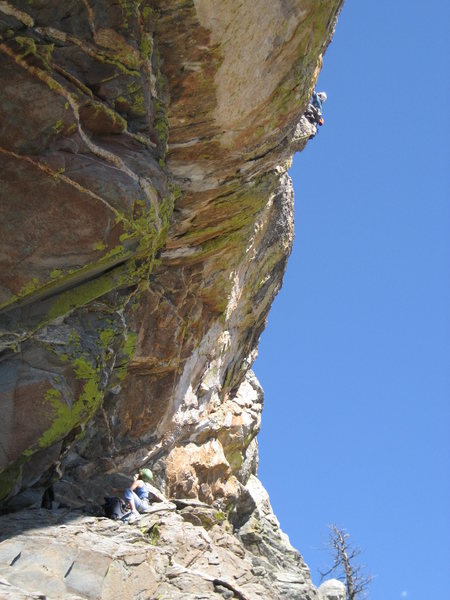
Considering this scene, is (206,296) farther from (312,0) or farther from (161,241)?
(312,0)

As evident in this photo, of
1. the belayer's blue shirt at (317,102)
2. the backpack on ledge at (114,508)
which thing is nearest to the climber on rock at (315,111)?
the belayer's blue shirt at (317,102)

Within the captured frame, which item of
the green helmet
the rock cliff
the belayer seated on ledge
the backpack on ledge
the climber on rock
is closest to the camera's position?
the rock cliff

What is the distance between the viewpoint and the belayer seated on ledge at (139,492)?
18.3m

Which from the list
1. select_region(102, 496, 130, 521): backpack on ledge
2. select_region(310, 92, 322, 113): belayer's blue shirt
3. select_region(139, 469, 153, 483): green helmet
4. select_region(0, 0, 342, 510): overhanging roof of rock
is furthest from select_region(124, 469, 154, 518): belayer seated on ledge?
select_region(310, 92, 322, 113): belayer's blue shirt

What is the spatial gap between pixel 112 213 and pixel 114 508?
751 cm

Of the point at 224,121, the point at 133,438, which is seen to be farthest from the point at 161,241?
the point at 133,438

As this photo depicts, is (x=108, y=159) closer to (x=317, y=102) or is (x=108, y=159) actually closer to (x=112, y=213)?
(x=112, y=213)

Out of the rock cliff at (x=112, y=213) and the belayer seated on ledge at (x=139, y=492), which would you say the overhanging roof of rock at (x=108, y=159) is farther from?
the belayer seated on ledge at (x=139, y=492)

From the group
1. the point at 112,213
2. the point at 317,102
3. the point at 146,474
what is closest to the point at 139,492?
the point at 146,474

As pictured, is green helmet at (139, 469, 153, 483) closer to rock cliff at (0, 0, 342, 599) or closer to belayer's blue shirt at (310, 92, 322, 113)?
rock cliff at (0, 0, 342, 599)

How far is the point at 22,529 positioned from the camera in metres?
14.2

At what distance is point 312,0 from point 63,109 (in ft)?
20.8

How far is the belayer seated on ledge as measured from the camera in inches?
720

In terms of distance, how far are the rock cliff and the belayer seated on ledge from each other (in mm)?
665
